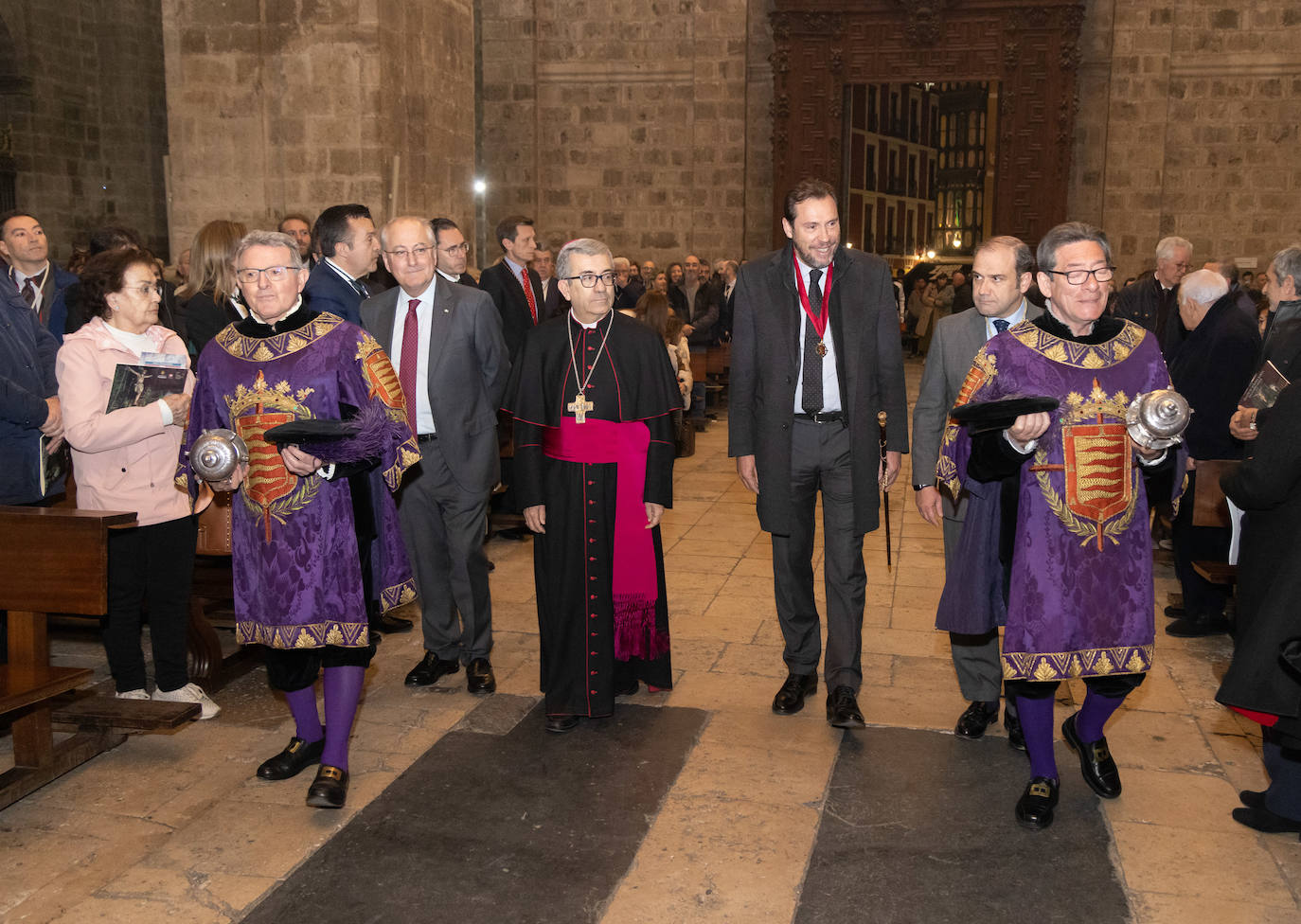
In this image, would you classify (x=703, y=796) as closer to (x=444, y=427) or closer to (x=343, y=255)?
(x=444, y=427)

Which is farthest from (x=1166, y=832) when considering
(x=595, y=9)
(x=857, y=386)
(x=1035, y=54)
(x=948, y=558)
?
(x=595, y=9)

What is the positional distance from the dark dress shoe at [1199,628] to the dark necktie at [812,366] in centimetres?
237

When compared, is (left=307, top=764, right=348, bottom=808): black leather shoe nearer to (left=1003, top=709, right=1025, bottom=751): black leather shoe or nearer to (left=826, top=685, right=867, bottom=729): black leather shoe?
(left=826, top=685, right=867, bottom=729): black leather shoe

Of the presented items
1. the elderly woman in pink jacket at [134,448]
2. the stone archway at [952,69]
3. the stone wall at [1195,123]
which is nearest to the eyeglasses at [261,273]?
the elderly woman in pink jacket at [134,448]

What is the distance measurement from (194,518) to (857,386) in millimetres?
2429

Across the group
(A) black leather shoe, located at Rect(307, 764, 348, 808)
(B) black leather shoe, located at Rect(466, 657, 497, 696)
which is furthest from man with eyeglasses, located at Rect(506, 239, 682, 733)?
(A) black leather shoe, located at Rect(307, 764, 348, 808)

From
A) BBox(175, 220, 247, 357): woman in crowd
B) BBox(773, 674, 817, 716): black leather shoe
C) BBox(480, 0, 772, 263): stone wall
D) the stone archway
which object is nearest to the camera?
BBox(773, 674, 817, 716): black leather shoe

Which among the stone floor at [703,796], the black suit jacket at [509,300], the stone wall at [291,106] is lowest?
the stone floor at [703,796]

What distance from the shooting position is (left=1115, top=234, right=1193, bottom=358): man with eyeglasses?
7617mm

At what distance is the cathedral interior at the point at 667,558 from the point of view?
3.20 metres

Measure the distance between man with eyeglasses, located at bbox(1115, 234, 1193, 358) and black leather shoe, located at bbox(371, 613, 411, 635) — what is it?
4632 mm

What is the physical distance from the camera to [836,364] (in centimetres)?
420

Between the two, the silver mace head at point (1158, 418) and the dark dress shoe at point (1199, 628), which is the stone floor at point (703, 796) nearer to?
the dark dress shoe at point (1199, 628)

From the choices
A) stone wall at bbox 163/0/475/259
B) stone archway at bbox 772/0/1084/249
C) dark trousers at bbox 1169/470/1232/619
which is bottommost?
dark trousers at bbox 1169/470/1232/619
